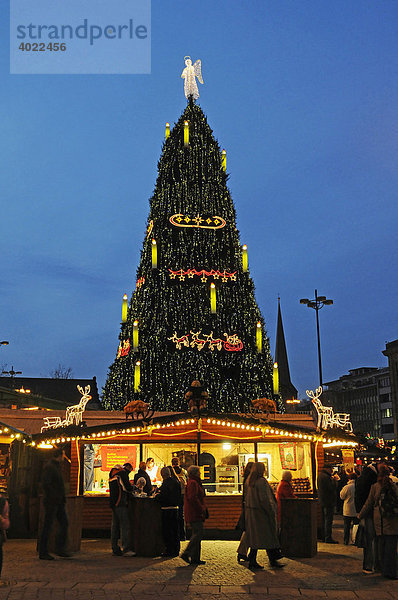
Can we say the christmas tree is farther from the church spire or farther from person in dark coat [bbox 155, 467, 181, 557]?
the church spire

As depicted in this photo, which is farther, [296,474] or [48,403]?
[48,403]

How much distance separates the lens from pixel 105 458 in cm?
1691

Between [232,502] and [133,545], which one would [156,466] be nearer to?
[232,502]

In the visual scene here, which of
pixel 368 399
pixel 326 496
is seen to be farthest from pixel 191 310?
pixel 368 399

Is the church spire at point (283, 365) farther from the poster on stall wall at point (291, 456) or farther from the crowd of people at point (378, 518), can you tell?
the crowd of people at point (378, 518)

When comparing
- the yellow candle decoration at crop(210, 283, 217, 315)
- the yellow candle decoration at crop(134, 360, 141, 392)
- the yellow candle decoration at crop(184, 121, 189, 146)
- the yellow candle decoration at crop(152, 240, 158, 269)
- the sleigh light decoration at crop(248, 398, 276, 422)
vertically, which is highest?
the yellow candle decoration at crop(184, 121, 189, 146)

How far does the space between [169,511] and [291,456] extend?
535cm

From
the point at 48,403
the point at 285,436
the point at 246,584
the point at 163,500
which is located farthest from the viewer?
the point at 48,403

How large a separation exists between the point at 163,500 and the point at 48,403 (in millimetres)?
43876

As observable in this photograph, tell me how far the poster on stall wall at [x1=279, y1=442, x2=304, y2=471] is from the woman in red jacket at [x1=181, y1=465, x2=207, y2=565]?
5.52 m

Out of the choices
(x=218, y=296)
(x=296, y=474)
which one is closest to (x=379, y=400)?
(x=218, y=296)

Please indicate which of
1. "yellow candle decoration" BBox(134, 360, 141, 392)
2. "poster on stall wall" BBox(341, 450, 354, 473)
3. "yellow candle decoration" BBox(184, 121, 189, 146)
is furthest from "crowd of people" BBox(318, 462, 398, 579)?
"yellow candle decoration" BBox(184, 121, 189, 146)

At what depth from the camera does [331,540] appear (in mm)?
15234

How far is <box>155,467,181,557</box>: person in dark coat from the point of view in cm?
1234
